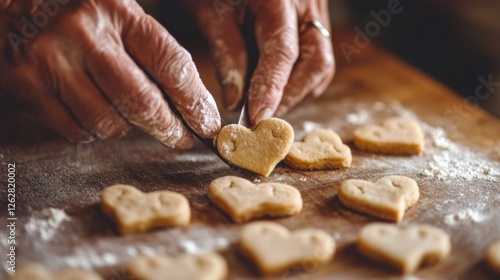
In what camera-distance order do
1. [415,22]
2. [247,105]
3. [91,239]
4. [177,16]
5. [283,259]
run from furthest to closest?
[415,22] < [177,16] < [247,105] < [91,239] < [283,259]

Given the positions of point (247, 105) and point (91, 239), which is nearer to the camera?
point (91, 239)

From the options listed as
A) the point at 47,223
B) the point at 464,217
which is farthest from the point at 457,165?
the point at 47,223

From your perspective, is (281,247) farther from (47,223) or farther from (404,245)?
(47,223)

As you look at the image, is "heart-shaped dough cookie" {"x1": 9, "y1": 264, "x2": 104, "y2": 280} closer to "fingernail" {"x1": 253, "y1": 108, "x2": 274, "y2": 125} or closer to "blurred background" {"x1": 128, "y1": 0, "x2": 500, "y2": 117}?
"fingernail" {"x1": 253, "y1": 108, "x2": 274, "y2": 125}

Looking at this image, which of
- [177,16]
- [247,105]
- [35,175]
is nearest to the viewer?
[35,175]

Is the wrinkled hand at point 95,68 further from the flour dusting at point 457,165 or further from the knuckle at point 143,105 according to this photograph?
the flour dusting at point 457,165

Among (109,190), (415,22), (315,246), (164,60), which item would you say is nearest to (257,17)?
(164,60)

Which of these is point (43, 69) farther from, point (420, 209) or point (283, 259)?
point (420, 209)

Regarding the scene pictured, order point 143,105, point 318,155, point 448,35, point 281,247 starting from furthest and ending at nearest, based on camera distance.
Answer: point 448,35 → point 318,155 → point 143,105 → point 281,247

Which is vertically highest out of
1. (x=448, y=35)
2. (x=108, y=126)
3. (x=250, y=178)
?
(x=108, y=126)
